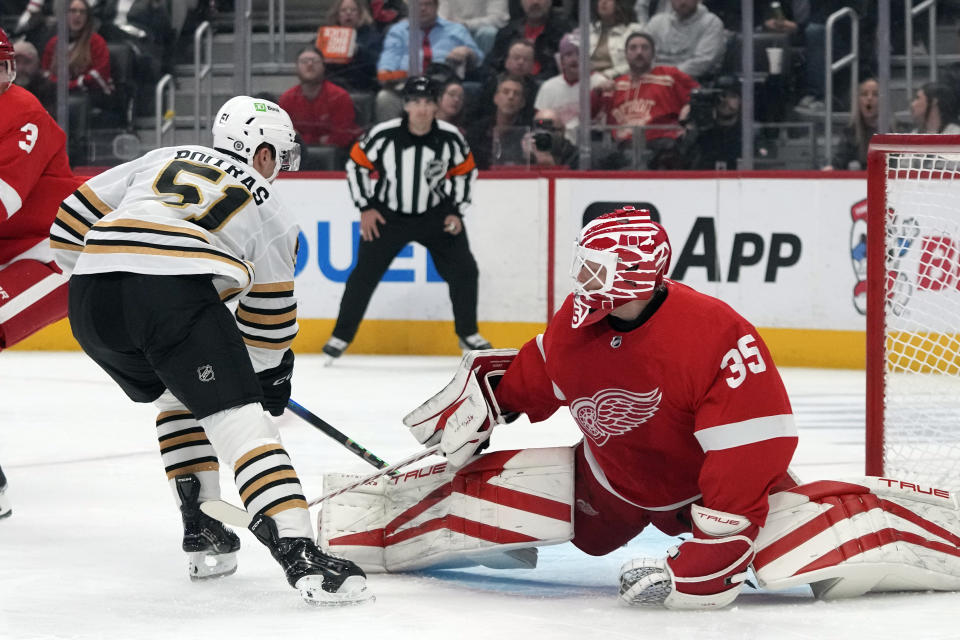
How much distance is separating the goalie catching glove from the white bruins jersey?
1.00ft

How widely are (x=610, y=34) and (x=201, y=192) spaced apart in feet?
14.5

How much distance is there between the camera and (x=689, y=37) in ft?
22.2

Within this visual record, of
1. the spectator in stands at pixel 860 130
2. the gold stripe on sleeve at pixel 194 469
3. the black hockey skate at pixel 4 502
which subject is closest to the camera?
the gold stripe on sleeve at pixel 194 469

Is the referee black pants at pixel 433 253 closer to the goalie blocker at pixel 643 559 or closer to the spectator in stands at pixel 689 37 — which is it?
the spectator in stands at pixel 689 37

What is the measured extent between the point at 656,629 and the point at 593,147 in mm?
4621

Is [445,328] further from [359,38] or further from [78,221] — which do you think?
[78,221]

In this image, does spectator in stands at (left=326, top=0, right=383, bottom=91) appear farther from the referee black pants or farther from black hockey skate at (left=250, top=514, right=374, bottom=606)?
black hockey skate at (left=250, top=514, right=374, bottom=606)

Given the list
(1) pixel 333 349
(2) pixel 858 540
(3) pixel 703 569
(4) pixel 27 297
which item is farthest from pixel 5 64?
(1) pixel 333 349

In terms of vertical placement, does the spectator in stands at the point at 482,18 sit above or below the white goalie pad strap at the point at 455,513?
above

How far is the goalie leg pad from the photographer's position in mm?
3588

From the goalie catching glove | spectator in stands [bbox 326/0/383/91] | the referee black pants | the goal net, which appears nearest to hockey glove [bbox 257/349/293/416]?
the goalie catching glove

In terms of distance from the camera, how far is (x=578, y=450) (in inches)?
110

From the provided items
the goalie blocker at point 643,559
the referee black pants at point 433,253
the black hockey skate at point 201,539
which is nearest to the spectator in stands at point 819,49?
the referee black pants at point 433,253

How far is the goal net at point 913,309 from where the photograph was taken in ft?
10.7
